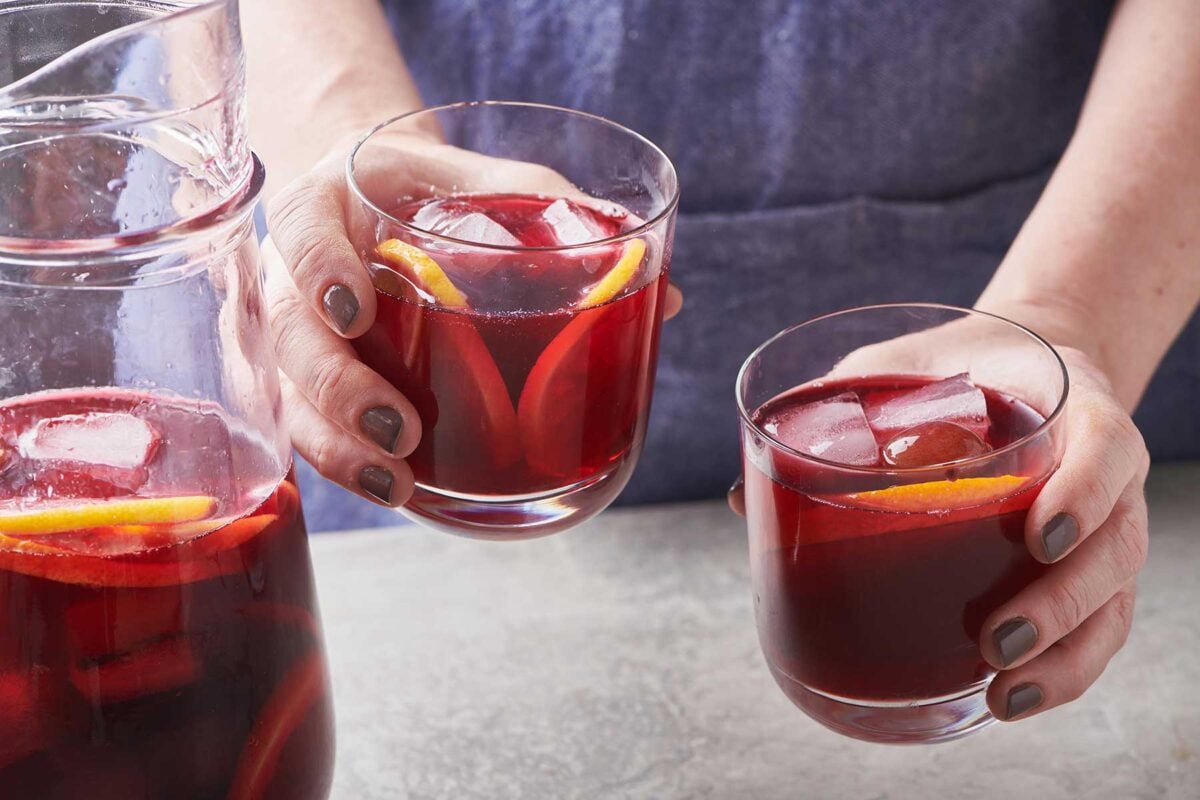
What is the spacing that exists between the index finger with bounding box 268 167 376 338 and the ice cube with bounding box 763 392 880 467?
283mm

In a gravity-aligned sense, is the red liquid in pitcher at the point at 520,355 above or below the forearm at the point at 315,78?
above

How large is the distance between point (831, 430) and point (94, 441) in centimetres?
45

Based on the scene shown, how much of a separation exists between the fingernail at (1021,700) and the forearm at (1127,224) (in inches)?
15.6

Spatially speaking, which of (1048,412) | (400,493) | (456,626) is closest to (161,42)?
(400,493)

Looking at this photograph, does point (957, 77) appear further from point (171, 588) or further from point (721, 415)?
point (171, 588)

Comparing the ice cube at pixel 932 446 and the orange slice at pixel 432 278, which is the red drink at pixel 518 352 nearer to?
the orange slice at pixel 432 278

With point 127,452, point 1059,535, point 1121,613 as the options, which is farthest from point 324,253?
point 1121,613

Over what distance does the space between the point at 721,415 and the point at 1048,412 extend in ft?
2.72

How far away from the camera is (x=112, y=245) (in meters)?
0.61

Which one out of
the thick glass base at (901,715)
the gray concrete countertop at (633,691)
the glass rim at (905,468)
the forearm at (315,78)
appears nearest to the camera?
the glass rim at (905,468)

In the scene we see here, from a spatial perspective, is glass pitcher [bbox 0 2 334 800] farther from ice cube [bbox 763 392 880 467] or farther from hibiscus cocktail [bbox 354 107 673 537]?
ice cube [bbox 763 392 880 467]

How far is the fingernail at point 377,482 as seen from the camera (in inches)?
35.9

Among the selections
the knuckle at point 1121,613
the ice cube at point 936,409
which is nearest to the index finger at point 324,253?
the ice cube at point 936,409

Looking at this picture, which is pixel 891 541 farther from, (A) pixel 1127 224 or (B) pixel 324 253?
(A) pixel 1127 224
